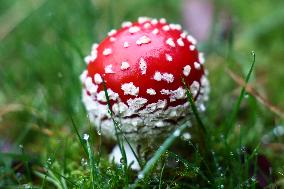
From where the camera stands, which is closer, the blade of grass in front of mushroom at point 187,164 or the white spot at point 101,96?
the blade of grass in front of mushroom at point 187,164

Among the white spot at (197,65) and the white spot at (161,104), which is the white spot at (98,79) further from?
the white spot at (197,65)

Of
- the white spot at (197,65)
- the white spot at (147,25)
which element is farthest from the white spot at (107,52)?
the white spot at (197,65)

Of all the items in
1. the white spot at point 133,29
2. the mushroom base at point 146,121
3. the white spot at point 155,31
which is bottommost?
the mushroom base at point 146,121

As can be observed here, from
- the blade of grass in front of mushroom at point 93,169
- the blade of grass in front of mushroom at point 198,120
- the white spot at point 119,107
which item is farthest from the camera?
the white spot at point 119,107

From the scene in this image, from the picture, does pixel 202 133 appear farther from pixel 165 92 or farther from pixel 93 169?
pixel 93 169

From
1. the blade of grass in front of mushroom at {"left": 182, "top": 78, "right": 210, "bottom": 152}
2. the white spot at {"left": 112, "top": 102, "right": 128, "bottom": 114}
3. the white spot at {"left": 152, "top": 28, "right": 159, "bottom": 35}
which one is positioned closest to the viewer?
the blade of grass in front of mushroom at {"left": 182, "top": 78, "right": 210, "bottom": 152}

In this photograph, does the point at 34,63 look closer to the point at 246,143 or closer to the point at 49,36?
the point at 49,36

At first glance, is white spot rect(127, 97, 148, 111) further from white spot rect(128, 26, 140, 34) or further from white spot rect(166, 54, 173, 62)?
white spot rect(128, 26, 140, 34)

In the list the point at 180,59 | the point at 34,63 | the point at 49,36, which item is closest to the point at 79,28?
the point at 49,36

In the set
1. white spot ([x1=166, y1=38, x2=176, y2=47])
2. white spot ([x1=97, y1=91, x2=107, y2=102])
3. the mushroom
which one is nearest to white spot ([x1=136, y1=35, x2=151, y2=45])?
the mushroom
